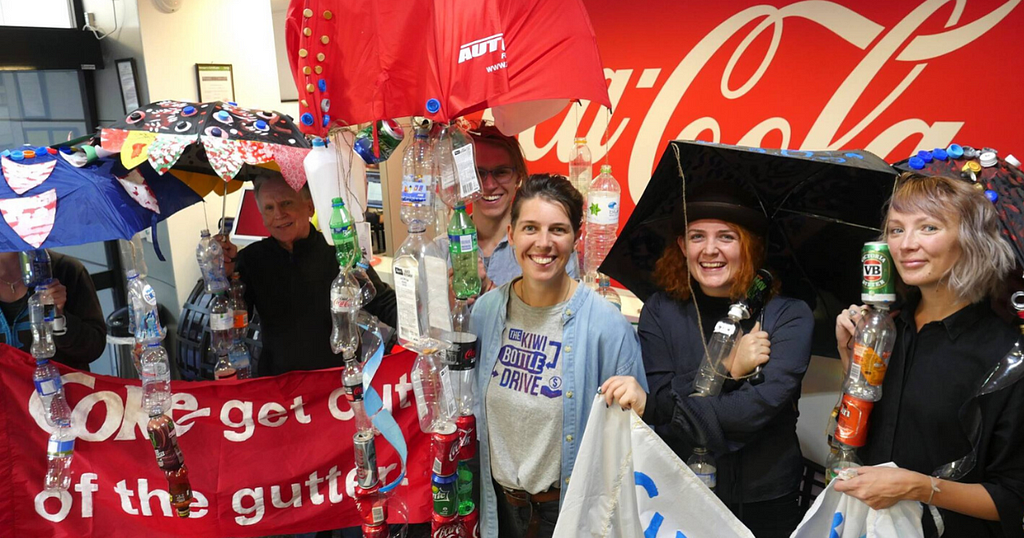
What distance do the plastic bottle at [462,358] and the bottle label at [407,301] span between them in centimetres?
11

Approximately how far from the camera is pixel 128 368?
15.0 ft

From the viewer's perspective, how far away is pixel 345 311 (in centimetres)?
180

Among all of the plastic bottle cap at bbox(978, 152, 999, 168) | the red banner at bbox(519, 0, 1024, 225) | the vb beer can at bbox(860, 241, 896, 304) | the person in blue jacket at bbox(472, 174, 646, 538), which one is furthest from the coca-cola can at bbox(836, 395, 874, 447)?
the red banner at bbox(519, 0, 1024, 225)

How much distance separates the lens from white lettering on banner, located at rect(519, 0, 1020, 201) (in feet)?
9.46

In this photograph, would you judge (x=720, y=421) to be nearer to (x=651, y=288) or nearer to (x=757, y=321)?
(x=757, y=321)

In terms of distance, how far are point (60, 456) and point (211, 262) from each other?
2.70 feet

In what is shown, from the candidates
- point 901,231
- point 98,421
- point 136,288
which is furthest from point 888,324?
point 98,421

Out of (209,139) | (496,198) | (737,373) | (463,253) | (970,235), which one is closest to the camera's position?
(970,235)

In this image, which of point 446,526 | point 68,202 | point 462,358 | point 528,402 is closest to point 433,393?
point 462,358

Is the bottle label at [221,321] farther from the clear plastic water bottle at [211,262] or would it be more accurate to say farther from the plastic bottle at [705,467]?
the plastic bottle at [705,467]

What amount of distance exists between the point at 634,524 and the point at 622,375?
1.35 feet

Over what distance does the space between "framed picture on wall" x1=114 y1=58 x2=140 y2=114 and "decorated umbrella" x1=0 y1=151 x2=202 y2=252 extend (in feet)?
9.57

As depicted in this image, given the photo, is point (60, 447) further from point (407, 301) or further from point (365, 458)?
point (407, 301)

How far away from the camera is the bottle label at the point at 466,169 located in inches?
63.0
